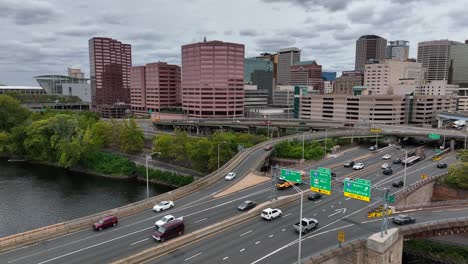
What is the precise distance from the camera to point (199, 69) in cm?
16825

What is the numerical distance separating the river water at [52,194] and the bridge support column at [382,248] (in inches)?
1878

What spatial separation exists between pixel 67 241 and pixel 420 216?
136ft

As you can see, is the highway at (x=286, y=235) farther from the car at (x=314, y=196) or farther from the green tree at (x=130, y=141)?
the green tree at (x=130, y=141)

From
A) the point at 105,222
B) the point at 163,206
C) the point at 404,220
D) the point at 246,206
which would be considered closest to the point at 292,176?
the point at 246,206

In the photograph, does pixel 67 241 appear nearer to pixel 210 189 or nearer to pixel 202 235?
pixel 202 235

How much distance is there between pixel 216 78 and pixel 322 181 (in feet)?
452

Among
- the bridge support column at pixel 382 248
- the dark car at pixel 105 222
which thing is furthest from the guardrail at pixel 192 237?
the bridge support column at pixel 382 248

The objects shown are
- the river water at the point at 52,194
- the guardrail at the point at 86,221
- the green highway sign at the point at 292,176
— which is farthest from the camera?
the river water at the point at 52,194

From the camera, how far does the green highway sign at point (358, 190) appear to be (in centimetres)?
3262

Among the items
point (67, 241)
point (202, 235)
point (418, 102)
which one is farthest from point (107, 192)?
point (418, 102)

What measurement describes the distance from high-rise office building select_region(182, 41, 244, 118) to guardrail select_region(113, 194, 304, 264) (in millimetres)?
127343

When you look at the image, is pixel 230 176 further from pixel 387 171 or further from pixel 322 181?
pixel 387 171

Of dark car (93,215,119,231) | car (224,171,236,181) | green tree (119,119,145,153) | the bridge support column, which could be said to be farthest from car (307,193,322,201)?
green tree (119,119,145,153)

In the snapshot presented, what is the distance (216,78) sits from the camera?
166 metres
